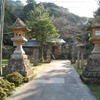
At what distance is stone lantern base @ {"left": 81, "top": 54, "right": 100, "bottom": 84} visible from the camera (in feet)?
43.8

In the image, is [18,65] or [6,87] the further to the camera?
[18,65]

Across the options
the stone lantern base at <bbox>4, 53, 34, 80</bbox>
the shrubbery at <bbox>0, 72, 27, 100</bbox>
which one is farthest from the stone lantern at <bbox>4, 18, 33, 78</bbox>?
the shrubbery at <bbox>0, 72, 27, 100</bbox>

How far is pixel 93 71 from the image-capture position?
1354 centimetres

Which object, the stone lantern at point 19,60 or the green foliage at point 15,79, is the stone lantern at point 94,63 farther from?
the green foliage at point 15,79

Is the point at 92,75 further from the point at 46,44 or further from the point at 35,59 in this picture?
the point at 46,44

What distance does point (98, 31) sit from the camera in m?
13.9

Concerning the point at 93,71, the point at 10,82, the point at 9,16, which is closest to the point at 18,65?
the point at 10,82

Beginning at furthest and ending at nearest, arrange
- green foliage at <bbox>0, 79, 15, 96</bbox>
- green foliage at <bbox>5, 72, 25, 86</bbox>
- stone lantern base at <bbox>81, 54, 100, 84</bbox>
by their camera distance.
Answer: stone lantern base at <bbox>81, 54, 100, 84</bbox>, green foliage at <bbox>5, 72, 25, 86</bbox>, green foliage at <bbox>0, 79, 15, 96</bbox>

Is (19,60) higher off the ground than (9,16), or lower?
lower

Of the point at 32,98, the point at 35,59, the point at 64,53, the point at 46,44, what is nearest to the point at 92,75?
the point at 32,98

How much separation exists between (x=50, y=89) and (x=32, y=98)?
7.04 ft

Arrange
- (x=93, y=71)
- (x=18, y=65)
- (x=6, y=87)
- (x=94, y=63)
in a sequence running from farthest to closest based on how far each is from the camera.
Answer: (x=18, y=65) → (x=94, y=63) → (x=93, y=71) → (x=6, y=87)

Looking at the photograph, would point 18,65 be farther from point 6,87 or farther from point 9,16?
point 9,16

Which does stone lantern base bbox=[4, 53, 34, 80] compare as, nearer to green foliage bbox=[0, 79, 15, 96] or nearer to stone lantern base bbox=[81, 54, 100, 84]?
stone lantern base bbox=[81, 54, 100, 84]
